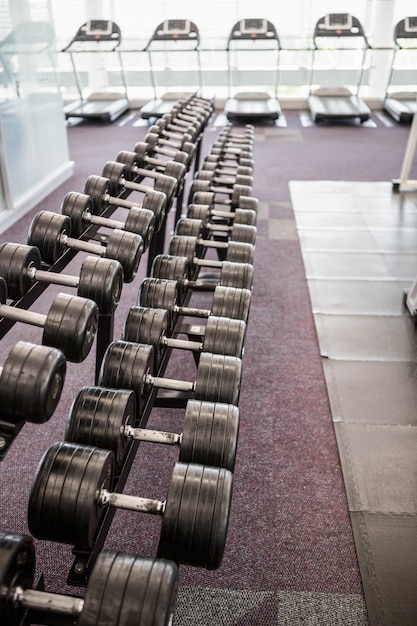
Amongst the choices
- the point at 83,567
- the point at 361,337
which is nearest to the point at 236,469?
the point at 83,567

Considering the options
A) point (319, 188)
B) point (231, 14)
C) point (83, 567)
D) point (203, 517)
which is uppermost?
point (231, 14)

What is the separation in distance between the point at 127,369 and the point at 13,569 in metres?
0.60

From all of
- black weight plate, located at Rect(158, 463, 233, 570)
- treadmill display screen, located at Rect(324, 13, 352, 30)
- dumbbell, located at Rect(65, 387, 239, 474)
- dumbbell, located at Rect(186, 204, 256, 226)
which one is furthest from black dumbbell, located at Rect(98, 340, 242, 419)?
treadmill display screen, located at Rect(324, 13, 352, 30)

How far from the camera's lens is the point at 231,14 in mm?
7867

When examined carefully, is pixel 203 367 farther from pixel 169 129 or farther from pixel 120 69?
pixel 120 69

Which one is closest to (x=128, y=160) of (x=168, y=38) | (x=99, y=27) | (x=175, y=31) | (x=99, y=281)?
(x=99, y=281)

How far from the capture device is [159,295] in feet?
5.82

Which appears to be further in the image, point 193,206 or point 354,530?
point 193,206

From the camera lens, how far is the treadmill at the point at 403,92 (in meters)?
6.64

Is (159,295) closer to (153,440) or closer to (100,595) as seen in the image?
(153,440)

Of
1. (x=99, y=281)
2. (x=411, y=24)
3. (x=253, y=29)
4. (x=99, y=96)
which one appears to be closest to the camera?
(x=99, y=281)

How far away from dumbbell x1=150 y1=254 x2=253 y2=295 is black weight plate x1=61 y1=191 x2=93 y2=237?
0.31 meters

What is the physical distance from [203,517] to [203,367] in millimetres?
487

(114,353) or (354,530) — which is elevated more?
(114,353)
